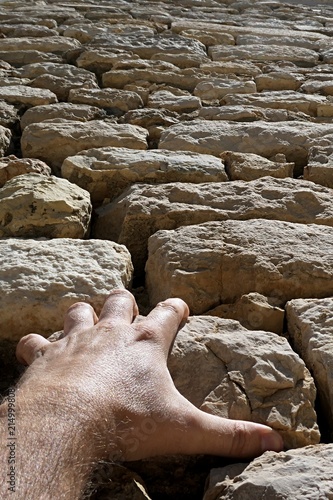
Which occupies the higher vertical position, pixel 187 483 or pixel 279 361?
pixel 279 361

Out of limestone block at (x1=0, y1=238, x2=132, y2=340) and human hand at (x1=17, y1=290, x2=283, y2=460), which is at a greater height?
human hand at (x1=17, y1=290, x2=283, y2=460)

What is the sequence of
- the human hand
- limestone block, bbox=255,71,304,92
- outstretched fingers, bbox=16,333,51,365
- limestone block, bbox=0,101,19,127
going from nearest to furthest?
the human hand, outstretched fingers, bbox=16,333,51,365, limestone block, bbox=0,101,19,127, limestone block, bbox=255,71,304,92

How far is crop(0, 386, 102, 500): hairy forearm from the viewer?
124cm

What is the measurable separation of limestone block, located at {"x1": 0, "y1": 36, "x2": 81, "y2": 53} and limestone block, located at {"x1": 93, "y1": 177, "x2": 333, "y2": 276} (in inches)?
93.1

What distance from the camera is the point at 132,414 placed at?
146 cm

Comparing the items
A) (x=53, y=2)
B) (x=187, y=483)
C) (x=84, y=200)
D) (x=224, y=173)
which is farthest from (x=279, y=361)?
(x=53, y=2)

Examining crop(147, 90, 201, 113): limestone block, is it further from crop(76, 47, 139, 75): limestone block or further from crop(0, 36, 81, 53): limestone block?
crop(0, 36, 81, 53): limestone block

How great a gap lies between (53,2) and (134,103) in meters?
2.83

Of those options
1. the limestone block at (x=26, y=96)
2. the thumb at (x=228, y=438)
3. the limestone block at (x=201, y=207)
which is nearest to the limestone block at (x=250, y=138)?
the limestone block at (x=201, y=207)

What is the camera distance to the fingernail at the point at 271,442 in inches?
60.3

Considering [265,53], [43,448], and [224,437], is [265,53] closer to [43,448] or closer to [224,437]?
[224,437]

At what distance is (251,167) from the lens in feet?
9.88

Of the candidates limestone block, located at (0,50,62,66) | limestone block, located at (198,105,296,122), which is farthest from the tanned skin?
limestone block, located at (0,50,62,66)

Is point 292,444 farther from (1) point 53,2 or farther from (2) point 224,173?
(1) point 53,2
